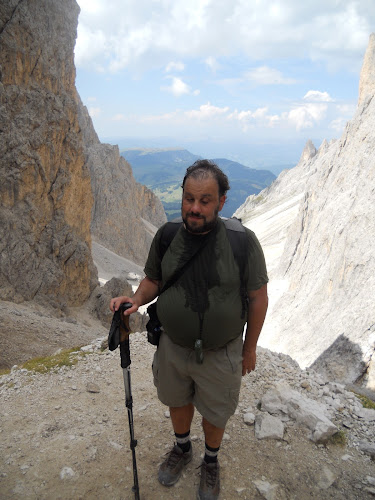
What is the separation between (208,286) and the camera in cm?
338

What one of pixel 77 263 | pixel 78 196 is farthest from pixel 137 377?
pixel 78 196

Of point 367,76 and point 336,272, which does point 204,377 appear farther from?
point 367,76

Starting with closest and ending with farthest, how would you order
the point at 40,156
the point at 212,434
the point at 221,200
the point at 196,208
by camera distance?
the point at 196,208 < the point at 221,200 < the point at 212,434 < the point at 40,156

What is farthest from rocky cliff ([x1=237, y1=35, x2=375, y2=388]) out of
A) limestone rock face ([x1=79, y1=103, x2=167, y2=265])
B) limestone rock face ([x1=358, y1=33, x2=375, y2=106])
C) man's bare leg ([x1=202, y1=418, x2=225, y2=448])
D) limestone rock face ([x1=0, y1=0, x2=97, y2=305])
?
limestone rock face ([x1=79, y1=103, x2=167, y2=265])

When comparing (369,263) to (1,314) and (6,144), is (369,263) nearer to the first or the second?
(1,314)

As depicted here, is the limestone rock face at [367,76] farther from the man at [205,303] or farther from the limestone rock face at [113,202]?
the man at [205,303]

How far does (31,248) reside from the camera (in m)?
24.6

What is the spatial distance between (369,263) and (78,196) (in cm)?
2329

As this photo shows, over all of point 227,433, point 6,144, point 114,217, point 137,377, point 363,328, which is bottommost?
point 114,217

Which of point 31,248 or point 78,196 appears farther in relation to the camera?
point 78,196

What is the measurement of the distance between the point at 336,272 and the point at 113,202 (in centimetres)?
5340

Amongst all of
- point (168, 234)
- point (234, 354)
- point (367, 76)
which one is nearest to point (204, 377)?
point (234, 354)

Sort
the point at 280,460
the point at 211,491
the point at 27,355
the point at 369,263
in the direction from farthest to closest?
the point at 369,263 → the point at 27,355 → the point at 280,460 → the point at 211,491

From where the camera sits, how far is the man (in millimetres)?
Answer: 3344
